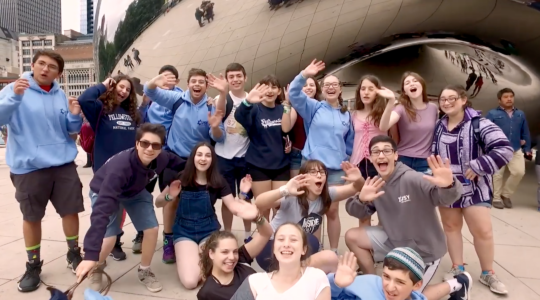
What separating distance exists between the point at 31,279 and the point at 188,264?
1.06m

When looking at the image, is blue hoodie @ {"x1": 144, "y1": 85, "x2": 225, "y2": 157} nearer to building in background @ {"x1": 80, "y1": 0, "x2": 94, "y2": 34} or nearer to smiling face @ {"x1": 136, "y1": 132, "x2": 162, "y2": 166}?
smiling face @ {"x1": 136, "y1": 132, "x2": 162, "y2": 166}

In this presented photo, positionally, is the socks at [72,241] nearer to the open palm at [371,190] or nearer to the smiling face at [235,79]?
the smiling face at [235,79]

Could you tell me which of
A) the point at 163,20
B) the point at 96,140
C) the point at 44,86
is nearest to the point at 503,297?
the point at 96,140

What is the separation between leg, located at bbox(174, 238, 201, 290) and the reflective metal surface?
9.24 feet

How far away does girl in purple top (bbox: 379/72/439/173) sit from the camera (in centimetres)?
284

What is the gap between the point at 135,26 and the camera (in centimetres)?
512

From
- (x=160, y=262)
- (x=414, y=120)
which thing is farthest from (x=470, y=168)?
(x=160, y=262)

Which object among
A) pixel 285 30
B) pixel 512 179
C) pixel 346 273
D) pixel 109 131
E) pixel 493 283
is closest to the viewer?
pixel 346 273

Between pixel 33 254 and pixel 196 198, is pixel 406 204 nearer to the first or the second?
pixel 196 198

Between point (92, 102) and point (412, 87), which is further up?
point (412, 87)

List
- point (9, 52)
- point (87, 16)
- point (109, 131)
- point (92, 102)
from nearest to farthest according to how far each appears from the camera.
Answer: point (92, 102) < point (109, 131) < point (9, 52) < point (87, 16)

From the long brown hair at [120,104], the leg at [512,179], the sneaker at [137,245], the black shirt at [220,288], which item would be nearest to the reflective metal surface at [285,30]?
the leg at [512,179]

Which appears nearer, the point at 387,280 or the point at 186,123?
the point at 387,280

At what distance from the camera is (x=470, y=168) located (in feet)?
8.18
